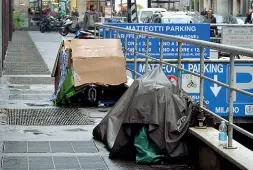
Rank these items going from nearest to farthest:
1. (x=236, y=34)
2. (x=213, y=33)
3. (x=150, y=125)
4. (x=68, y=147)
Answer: (x=150, y=125)
(x=68, y=147)
(x=236, y=34)
(x=213, y=33)

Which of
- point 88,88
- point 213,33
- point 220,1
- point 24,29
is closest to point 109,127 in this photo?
point 88,88

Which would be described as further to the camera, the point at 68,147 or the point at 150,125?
the point at 68,147

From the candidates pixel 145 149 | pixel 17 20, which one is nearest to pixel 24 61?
pixel 145 149

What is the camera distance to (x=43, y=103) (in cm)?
1328

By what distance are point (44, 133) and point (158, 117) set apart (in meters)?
2.53

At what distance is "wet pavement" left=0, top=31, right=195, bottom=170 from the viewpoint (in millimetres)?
8164

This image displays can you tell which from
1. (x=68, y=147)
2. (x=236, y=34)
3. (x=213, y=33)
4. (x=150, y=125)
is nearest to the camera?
(x=150, y=125)

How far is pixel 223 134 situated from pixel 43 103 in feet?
20.8

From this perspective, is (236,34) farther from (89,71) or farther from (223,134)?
(223,134)

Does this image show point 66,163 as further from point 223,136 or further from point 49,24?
point 49,24

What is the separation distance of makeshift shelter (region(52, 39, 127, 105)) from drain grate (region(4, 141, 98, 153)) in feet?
10.7

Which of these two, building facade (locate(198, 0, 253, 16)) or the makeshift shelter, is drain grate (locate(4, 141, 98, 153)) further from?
building facade (locate(198, 0, 253, 16))

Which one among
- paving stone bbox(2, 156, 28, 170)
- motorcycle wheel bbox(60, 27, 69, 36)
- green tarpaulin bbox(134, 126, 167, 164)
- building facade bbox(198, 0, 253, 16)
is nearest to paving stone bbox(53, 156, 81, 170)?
paving stone bbox(2, 156, 28, 170)

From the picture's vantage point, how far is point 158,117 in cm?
802
